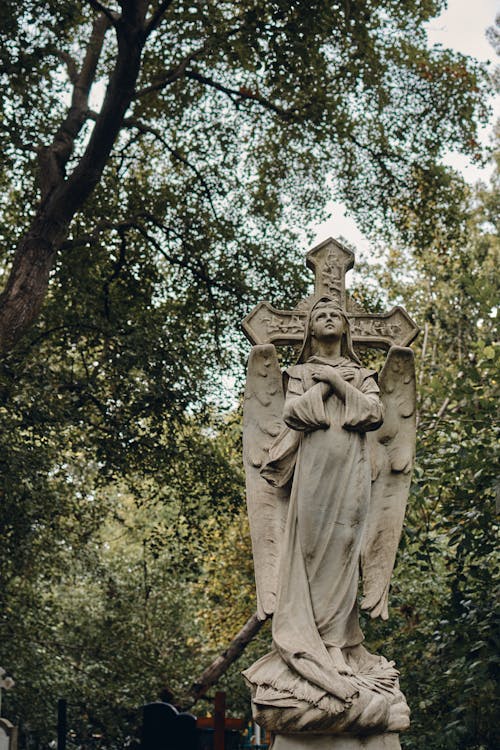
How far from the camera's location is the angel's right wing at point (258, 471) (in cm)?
584

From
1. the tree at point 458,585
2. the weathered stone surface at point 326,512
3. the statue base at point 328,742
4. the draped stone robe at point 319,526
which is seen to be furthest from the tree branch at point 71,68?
the statue base at point 328,742

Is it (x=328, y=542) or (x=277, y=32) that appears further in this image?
(x=277, y=32)

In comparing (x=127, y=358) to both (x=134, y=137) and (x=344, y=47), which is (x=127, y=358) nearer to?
(x=134, y=137)

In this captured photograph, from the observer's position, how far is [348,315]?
6.31m

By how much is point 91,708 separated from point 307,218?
10359 mm

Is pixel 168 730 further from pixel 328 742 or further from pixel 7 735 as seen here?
pixel 328 742

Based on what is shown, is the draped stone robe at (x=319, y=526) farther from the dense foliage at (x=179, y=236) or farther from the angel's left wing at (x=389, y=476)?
the dense foliage at (x=179, y=236)

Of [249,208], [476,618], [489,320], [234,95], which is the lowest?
[476,618]

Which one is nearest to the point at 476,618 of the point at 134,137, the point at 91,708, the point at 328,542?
the point at 328,542

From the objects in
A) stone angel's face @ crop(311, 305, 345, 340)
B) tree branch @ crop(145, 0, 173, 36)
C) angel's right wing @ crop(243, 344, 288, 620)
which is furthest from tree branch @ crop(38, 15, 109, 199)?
stone angel's face @ crop(311, 305, 345, 340)

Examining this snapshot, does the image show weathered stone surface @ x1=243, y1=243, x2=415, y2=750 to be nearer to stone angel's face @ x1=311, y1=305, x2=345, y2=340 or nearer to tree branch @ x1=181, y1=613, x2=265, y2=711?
stone angel's face @ x1=311, y1=305, x2=345, y2=340

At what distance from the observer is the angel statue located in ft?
17.3

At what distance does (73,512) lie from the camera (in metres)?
14.9

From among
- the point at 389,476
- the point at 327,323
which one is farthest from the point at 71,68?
the point at 389,476
